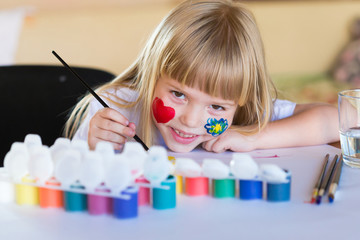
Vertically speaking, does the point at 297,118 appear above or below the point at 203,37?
below

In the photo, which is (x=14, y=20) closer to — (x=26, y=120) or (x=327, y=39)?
(x=26, y=120)

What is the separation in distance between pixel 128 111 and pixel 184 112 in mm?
241

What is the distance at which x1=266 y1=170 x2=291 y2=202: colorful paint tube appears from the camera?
2.41 feet

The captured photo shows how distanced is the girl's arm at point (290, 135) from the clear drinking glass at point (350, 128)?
0.16m

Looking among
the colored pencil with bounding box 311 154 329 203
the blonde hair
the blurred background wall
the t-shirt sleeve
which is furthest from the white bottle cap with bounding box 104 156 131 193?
the blurred background wall

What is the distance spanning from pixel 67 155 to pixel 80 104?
0.57 meters

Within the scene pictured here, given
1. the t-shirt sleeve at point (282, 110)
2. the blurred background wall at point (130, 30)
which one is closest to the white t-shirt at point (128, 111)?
the t-shirt sleeve at point (282, 110)

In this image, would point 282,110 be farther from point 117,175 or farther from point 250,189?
point 117,175

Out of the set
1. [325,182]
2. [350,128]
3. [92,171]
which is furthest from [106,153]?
[350,128]

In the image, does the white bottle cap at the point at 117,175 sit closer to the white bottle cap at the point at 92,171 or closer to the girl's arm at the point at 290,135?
the white bottle cap at the point at 92,171

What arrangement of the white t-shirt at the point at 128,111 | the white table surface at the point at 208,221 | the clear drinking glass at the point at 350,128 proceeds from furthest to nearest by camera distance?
the white t-shirt at the point at 128,111 → the clear drinking glass at the point at 350,128 → the white table surface at the point at 208,221

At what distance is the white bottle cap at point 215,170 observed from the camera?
744mm

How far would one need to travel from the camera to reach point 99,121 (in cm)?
105

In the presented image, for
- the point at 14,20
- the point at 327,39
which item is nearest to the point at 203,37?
the point at 14,20
